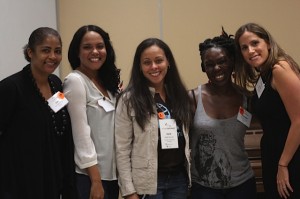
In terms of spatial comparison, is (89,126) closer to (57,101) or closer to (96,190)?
(57,101)

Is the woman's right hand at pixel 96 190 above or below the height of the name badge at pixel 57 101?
below

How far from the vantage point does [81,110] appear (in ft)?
6.29

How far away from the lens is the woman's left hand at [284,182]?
76.5 inches

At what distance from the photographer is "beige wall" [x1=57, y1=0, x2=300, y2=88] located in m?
3.42

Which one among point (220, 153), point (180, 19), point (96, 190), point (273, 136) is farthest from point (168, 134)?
point (180, 19)

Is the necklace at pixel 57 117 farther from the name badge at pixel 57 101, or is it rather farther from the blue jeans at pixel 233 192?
the blue jeans at pixel 233 192

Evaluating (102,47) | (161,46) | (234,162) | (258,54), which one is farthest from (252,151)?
(102,47)

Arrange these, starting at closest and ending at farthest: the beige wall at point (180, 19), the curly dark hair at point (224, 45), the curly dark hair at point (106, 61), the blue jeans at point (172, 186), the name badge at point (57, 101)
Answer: the name badge at point (57, 101) < the blue jeans at point (172, 186) < the curly dark hair at point (106, 61) < the curly dark hair at point (224, 45) < the beige wall at point (180, 19)

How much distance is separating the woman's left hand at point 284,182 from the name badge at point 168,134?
1.98ft

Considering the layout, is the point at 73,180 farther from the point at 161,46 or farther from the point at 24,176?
the point at 161,46

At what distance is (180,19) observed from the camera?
3426mm

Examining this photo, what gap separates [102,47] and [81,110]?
429mm

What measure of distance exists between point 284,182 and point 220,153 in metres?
0.39

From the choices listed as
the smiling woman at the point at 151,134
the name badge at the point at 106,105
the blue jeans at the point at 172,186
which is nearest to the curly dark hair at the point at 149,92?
the smiling woman at the point at 151,134
